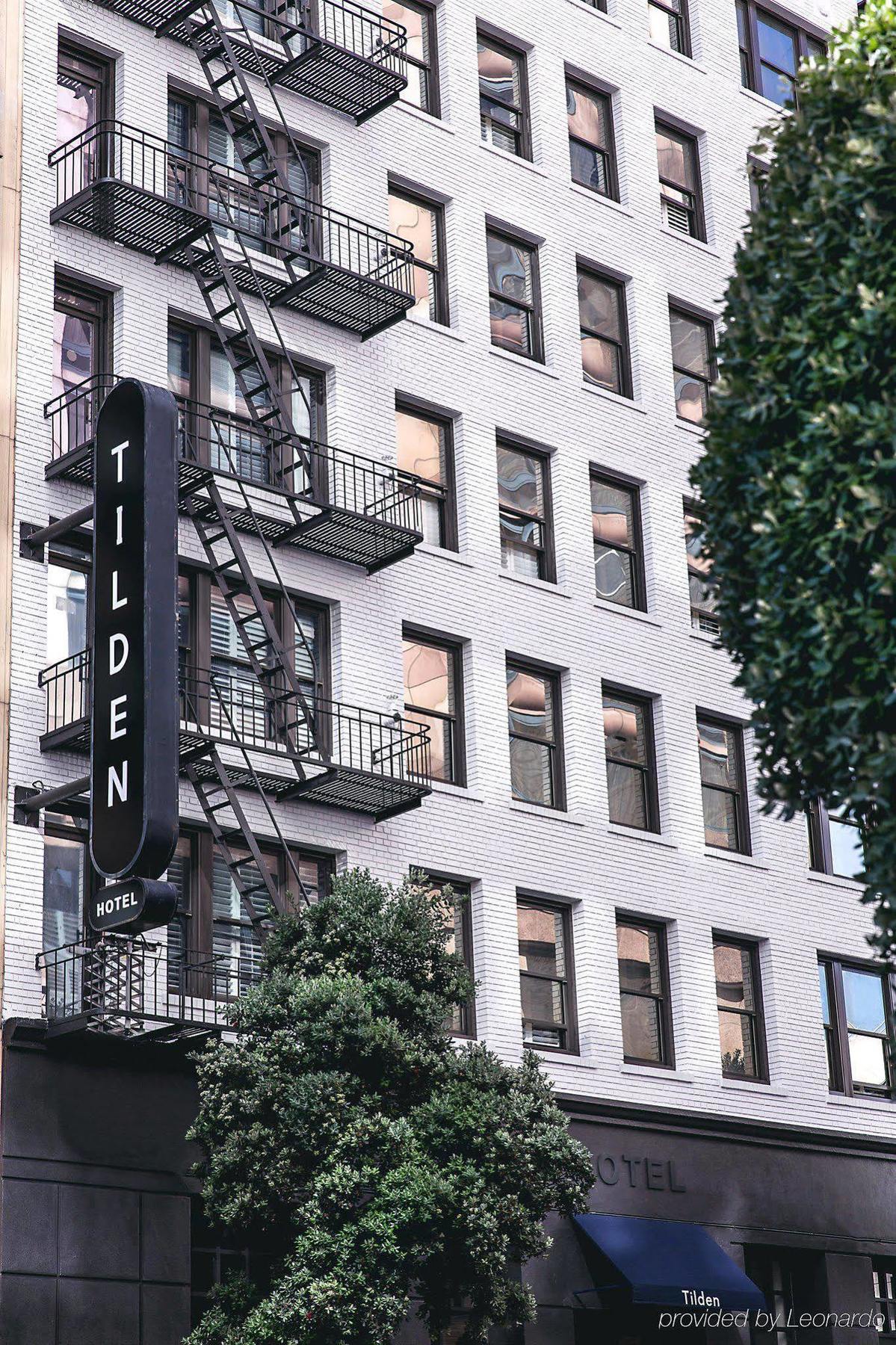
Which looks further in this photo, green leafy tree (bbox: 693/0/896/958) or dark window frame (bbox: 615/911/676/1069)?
dark window frame (bbox: 615/911/676/1069)

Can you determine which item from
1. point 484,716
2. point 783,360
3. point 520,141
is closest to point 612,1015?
point 484,716

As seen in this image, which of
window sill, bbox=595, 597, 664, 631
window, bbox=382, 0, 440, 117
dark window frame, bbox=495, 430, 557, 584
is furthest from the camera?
window, bbox=382, 0, 440, 117

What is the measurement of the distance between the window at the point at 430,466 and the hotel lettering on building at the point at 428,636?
7 cm

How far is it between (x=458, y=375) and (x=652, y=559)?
4.89 meters

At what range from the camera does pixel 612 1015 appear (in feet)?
99.7

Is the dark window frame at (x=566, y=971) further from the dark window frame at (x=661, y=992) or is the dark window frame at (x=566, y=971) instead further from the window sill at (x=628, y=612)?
the window sill at (x=628, y=612)

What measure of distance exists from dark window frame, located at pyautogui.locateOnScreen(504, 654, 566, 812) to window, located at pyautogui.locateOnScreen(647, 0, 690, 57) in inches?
543

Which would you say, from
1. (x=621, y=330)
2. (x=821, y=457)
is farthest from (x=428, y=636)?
(x=821, y=457)

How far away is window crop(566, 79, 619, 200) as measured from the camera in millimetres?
35688

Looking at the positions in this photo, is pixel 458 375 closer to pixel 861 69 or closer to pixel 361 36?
pixel 361 36

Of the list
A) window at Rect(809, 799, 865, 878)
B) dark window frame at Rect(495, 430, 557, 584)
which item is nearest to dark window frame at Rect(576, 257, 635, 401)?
dark window frame at Rect(495, 430, 557, 584)

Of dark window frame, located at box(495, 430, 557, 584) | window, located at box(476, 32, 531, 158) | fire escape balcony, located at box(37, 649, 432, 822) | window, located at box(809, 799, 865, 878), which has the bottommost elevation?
fire escape balcony, located at box(37, 649, 432, 822)

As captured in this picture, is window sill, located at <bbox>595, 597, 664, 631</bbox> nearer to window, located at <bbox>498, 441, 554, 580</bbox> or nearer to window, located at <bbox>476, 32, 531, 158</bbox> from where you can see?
window, located at <bbox>498, 441, 554, 580</bbox>

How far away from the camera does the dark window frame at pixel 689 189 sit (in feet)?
122
